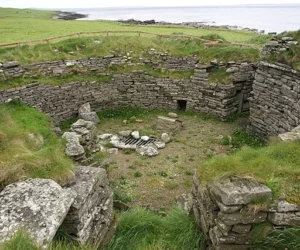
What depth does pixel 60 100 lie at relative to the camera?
16.7m

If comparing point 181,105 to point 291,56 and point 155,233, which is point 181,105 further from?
point 155,233

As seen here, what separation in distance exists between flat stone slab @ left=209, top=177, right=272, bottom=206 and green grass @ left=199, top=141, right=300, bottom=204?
9.6 inches

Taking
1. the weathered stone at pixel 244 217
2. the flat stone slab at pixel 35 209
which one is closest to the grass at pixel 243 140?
the weathered stone at pixel 244 217

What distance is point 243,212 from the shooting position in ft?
18.3

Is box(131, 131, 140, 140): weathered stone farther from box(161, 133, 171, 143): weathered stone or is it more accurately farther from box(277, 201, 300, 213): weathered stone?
box(277, 201, 300, 213): weathered stone

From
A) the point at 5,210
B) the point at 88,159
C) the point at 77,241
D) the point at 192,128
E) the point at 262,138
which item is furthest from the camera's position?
the point at 192,128

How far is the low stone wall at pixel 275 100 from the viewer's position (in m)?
11.9

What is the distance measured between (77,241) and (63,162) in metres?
2.03

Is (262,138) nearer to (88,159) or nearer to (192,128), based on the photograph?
(192,128)

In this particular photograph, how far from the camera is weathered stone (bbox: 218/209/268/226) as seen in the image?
5582mm

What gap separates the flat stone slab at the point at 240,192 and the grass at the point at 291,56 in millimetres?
7485

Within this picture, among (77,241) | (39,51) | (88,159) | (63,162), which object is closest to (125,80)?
(39,51)

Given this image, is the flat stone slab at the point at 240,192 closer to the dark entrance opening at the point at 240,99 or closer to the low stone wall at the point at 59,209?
the low stone wall at the point at 59,209

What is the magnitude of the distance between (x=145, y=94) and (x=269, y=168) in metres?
12.2
